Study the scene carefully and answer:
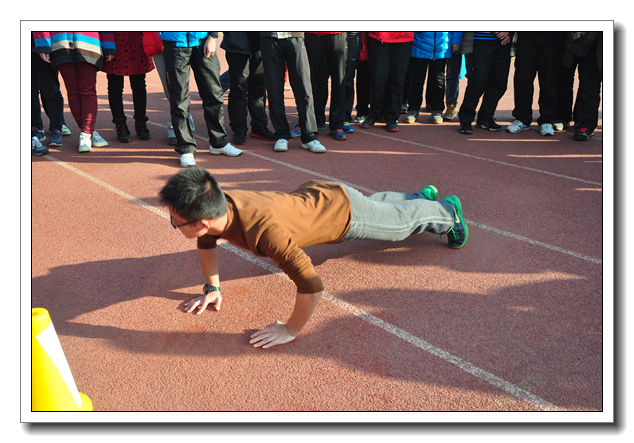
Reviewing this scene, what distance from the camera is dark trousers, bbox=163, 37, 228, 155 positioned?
5.75 metres

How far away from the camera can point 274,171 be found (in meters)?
6.00

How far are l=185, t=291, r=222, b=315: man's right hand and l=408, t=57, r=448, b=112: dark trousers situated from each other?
635 cm

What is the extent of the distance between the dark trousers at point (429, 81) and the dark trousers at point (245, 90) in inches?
112

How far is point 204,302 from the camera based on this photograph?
11.0 feet

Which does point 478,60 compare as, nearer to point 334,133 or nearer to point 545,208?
point 334,133

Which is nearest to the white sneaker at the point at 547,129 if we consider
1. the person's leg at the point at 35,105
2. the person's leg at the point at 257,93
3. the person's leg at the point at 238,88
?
the person's leg at the point at 257,93

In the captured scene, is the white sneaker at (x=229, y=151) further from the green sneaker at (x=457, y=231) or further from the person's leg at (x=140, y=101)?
the green sneaker at (x=457, y=231)

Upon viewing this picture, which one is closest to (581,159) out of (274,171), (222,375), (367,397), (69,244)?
(274,171)

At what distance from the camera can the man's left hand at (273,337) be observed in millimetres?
2982

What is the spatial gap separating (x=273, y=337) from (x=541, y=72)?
6789 millimetres

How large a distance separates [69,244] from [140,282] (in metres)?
1.02

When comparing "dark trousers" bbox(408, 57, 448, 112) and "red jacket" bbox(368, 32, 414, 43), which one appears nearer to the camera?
"red jacket" bbox(368, 32, 414, 43)

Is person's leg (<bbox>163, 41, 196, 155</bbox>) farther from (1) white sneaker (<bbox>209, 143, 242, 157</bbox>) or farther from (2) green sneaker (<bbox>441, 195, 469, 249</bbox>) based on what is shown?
(2) green sneaker (<bbox>441, 195, 469, 249</bbox>)

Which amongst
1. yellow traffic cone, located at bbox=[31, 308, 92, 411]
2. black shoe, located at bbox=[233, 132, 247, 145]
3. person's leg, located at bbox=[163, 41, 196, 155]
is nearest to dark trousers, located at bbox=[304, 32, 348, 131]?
black shoe, located at bbox=[233, 132, 247, 145]
